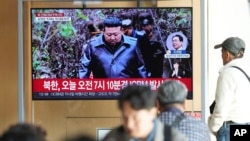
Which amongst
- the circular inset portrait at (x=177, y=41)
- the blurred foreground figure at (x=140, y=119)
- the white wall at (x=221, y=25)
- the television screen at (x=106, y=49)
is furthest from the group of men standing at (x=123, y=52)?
the blurred foreground figure at (x=140, y=119)

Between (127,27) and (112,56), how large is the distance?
0.35 m

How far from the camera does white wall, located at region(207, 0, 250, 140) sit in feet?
28.6

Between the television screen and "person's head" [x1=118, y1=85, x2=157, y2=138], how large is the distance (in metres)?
3.18

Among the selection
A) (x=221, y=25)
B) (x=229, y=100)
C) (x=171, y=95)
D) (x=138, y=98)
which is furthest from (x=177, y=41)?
(x=138, y=98)

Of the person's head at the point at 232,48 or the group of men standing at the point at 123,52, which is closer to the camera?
the person's head at the point at 232,48

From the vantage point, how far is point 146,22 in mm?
7133

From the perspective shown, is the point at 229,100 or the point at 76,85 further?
the point at 76,85

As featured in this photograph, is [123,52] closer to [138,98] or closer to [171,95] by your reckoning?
[171,95]

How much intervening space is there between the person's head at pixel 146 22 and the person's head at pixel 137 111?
3.21 meters

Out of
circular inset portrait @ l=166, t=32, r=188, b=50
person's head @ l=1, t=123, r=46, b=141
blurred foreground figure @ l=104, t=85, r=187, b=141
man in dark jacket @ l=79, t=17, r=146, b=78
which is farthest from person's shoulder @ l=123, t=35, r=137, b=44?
person's head @ l=1, t=123, r=46, b=141

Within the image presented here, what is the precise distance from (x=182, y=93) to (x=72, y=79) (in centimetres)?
262

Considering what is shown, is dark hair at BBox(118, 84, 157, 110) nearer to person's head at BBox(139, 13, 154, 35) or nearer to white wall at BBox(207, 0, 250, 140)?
person's head at BBox(139, 13, 154, 35)

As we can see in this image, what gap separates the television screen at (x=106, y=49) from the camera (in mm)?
7125

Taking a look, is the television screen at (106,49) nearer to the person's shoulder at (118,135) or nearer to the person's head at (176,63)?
the person's head at (176,63)
